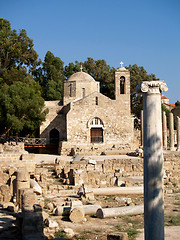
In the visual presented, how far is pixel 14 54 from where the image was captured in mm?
37844

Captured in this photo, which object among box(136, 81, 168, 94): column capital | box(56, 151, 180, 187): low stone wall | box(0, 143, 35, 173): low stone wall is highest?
box(136, 81, 168, 94): column capital

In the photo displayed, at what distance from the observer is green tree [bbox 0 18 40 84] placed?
33938 mm

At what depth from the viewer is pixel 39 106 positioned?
2734cm

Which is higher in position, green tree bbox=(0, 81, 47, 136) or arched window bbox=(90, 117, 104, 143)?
green tree bbox=(0, 81, 47, 136)

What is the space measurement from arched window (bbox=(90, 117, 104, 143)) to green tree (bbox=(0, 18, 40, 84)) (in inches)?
413

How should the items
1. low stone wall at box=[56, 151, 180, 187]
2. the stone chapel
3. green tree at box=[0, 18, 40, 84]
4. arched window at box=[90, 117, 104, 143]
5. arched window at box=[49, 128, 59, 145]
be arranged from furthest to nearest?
green tree at box=[0, 18, 40, 84] < arched window at box=[49, 128, 59, 145] < arched window at box=[90, 117, 104, 143] < the stone chapel < low stone wall at box=[56, 151, 180, 187]

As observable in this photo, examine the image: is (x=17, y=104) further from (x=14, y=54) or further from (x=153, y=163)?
(x=153, y=163)

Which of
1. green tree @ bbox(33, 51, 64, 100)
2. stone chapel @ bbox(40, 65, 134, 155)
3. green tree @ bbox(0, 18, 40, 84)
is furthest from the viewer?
green tree @ bbox(33, 51, 64, 100)

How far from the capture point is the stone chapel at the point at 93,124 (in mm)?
27656

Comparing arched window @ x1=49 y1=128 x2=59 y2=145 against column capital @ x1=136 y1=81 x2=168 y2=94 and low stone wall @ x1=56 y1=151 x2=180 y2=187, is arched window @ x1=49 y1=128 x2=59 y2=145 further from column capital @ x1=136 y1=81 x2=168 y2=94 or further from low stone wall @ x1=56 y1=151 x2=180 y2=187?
column capital @ x1=136 y1=81 x2=168 y2=94

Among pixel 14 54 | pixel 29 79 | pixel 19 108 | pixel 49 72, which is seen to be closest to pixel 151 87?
pixel 19 108

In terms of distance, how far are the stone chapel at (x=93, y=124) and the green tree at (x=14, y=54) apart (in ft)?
22.8

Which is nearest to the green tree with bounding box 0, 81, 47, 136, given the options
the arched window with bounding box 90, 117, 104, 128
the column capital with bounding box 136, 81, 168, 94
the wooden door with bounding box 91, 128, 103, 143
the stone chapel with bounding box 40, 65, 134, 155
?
the stone chapel with bounding box 40, 65, 134, 155

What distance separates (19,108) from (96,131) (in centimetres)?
735
